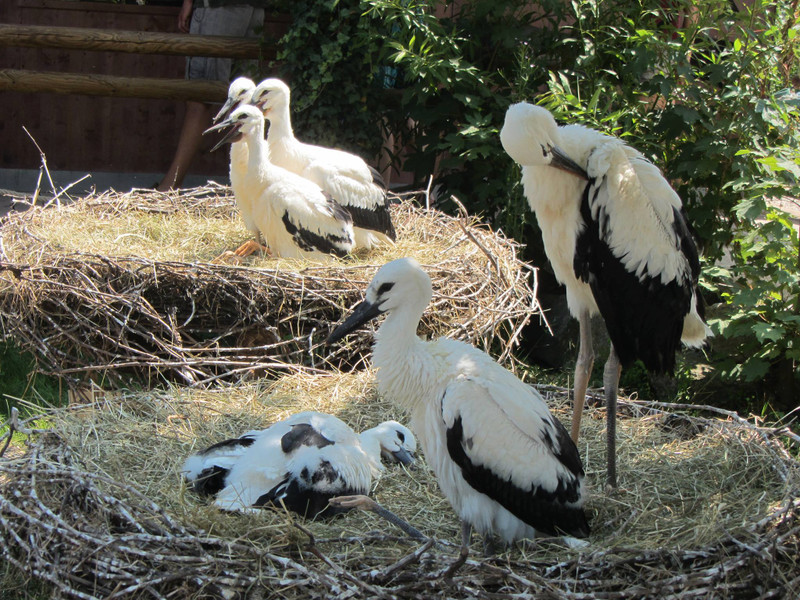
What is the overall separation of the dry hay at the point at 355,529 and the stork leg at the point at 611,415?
3.7 inches

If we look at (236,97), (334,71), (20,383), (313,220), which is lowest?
(20,383)

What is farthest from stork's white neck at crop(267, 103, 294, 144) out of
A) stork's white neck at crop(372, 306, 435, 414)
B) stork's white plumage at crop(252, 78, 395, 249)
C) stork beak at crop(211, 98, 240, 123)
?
stork's white neck at crop(372, 306, 435, 414)

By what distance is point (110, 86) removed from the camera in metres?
7.55

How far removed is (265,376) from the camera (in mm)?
5059

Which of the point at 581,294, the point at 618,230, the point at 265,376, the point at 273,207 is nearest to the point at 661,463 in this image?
the point at 581,294

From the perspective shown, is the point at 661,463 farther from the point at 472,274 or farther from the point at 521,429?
the point at 472,274

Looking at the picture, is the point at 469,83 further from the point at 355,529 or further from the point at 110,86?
the point at 355,529

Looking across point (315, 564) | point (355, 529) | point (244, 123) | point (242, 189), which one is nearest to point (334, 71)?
point (244, 123)

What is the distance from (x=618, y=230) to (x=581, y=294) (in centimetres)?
43

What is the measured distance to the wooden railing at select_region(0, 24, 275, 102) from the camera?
24.5 ft

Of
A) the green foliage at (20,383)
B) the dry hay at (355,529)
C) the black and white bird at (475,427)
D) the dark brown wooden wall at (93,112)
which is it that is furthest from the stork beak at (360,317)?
the dark brown wooden wall at (93,112)

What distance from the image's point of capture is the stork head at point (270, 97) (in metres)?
6.10

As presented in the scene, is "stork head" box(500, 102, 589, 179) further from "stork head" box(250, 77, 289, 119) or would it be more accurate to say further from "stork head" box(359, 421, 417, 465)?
"stork head" box(250, 77, 289, 119)

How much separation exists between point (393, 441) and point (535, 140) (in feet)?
4.85
